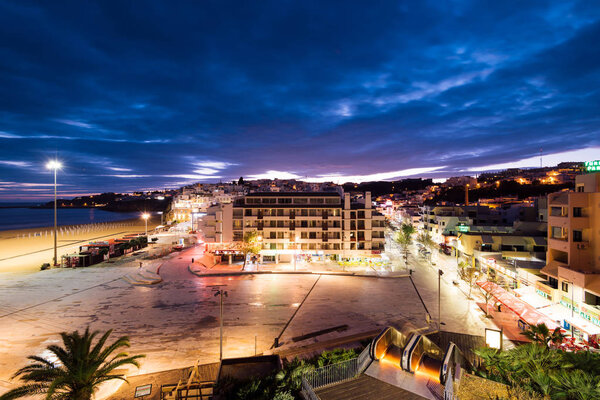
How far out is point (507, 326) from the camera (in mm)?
25203

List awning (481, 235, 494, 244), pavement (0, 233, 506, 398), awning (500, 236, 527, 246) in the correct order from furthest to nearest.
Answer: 1. awning (481, 235, 494, 244)
2. awning (500, 236, 527, 246)
3. pavement (0, 233, 506, 398)

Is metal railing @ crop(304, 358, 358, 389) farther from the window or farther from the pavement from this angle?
the window

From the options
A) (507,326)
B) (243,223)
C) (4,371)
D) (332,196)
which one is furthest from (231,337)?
(332,196)

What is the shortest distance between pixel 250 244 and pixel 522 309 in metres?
38.1

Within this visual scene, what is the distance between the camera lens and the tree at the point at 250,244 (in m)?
48.2

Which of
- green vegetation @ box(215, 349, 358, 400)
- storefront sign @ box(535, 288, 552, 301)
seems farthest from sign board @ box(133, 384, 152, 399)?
storefront sign @ box(535, 288, 552, 301)

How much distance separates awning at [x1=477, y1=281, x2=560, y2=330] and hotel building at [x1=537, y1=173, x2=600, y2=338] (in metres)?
1.48

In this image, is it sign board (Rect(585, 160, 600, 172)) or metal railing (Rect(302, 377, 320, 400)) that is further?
sign board (Rect(585, 160, 600, 172))

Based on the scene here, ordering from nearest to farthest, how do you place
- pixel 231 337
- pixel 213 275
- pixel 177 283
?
pixel 231 337 → pixel 177 283 → pixel 213 275

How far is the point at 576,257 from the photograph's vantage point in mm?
26656

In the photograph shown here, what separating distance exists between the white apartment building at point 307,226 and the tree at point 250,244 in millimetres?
1925

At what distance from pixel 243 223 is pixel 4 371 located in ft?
117

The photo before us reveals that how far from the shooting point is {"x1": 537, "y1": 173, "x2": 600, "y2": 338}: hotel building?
2353 centimetres

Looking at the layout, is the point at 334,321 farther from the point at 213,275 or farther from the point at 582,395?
the point at 213,275
